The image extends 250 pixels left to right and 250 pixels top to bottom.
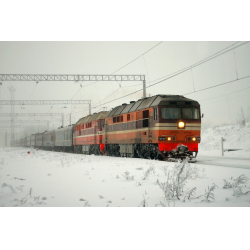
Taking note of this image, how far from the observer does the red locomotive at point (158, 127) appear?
17.8 meters

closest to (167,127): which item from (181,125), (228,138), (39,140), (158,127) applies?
(158,127)

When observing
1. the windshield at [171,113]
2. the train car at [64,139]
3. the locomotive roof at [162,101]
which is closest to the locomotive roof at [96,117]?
the train car at [64,139]

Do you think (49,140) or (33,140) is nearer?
(49,140)

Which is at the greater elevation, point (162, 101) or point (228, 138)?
point (162, 101)

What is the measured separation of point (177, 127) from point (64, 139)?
97.7 feet

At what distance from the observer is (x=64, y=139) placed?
148 ft

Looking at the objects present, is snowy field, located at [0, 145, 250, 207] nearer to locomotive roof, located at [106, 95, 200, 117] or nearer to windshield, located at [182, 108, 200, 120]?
windshield, located at [182, 108, 200, 120]

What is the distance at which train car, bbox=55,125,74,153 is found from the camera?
4212cm

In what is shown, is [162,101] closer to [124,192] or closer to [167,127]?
[167,127]

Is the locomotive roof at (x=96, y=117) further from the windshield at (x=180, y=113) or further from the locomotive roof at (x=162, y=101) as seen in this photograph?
the windshield at (x=180, y=113)

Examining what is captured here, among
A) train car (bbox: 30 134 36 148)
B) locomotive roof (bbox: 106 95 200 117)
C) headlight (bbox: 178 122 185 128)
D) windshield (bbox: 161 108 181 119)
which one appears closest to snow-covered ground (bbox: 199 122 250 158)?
locomotive roof (bbox: 106 95 200 117)

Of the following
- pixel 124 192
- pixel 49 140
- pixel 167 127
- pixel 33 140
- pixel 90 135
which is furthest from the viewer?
pixel 33 140

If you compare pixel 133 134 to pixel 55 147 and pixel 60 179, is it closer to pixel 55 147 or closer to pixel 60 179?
pixel 60 179

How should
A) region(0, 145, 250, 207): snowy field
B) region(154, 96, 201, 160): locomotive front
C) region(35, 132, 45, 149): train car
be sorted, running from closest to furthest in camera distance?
region(0, 145, 250, 207): snowy field
region(154, 96, 201, 160): locomotive front
region(35, 132, 45, 149): train car
